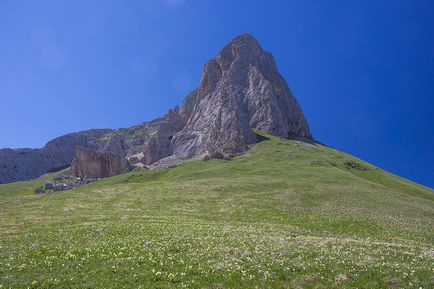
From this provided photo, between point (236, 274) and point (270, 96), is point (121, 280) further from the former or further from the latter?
point (270, 96)

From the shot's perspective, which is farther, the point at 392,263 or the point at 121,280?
the point at 392,263

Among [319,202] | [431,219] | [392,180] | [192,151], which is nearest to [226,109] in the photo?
[192,151]

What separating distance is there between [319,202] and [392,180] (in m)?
71.1

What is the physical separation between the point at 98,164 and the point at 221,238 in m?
150

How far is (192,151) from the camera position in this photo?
16662 centimetres

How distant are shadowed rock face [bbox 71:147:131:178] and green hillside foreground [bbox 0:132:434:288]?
87.2 m

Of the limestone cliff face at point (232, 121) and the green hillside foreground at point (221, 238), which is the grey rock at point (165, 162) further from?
the green hillside foreground at point (221, 238)

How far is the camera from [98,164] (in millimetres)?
170000

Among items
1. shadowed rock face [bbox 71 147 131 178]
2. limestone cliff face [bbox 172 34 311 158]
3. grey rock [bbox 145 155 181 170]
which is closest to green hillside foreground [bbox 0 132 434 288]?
limestone cliff face [bbox 172 34 311 158]

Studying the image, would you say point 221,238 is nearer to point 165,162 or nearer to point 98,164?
point 165,162

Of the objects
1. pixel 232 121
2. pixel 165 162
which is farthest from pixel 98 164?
pixel 232 121

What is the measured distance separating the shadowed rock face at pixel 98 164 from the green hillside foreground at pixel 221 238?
8719 centimetres

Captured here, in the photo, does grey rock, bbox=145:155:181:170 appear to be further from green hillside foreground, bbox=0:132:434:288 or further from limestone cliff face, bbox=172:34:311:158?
green hillside foreground, bbox=0:132:434:288

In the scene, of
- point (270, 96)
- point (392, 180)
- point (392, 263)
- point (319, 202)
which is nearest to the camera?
point (392, 263)
